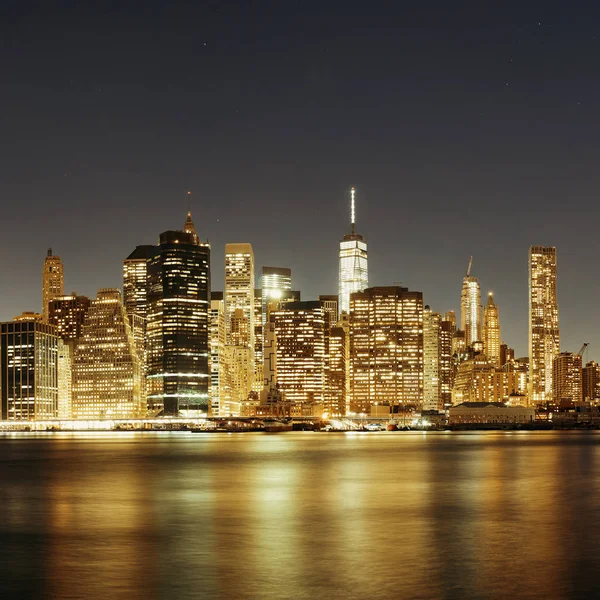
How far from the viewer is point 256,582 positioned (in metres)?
35.9

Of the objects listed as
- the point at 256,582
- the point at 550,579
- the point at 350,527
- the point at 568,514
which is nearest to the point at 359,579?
the point at 256,582

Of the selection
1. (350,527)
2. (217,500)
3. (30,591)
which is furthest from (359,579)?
(217,500)

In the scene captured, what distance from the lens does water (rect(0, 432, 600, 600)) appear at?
35.6 m

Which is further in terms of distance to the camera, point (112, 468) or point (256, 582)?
point (112, 468)

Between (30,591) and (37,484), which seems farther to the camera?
(37,484)

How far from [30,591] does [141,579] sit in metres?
4.01

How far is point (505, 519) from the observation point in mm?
55094

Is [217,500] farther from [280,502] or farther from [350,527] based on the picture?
[350,527]

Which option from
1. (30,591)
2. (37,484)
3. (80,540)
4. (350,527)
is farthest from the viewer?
(37,484)

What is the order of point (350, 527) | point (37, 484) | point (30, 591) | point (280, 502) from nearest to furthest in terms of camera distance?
1. point (30, 591)
2. point (350, 527)
3. point (280, 502)
4. point (37, 484)

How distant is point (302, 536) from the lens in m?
47.4

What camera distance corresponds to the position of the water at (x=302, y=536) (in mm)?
35625

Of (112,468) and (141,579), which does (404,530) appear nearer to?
(141,579)

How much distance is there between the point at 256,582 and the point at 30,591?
25.3 ft
